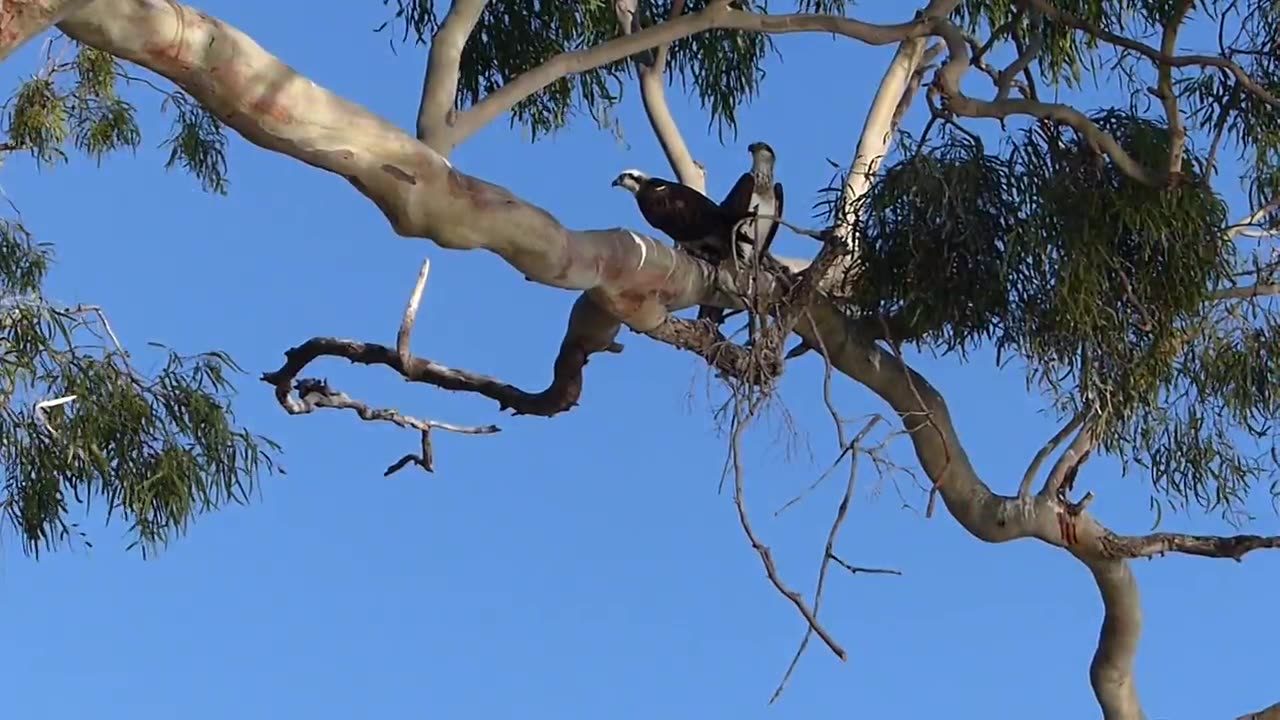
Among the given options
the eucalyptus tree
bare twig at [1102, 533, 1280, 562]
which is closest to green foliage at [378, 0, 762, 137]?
the eucalyptus tree

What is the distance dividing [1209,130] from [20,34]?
8.82 ft

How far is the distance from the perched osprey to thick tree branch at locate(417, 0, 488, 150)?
0.74 m

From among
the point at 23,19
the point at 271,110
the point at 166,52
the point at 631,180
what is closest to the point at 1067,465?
the point at 631,180

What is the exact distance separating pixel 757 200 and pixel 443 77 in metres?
1.00

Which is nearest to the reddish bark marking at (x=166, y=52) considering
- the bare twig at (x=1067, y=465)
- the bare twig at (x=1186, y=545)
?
the bare twig at (x=1067, y=465)

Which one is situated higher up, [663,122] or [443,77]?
[663,122]

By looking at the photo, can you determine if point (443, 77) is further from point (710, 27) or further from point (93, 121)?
point (93, 121)

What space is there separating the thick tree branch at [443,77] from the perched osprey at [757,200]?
74 centimetres

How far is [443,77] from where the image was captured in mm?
3248

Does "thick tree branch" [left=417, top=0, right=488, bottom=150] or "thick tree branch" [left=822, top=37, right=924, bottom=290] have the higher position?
"thick tree branch" [left=822, top=37, right=924, bottom=290]

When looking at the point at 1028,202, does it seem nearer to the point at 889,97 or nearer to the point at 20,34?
the point at 889,97

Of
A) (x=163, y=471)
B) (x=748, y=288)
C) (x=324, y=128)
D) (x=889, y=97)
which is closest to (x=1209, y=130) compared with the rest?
A: (x=889, y=97)

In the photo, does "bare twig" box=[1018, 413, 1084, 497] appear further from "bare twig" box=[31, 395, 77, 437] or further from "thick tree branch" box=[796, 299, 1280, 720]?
"bare twig" box=[31, 395, 77, 437]

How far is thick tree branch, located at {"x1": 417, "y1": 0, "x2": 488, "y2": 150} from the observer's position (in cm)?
317
